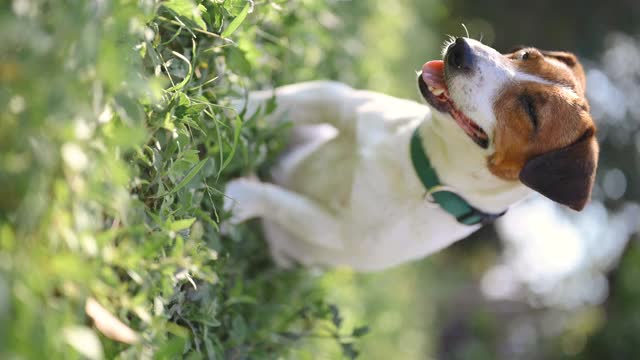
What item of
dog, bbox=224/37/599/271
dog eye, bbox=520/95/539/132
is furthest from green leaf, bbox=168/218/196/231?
dog eye, bbox=520/95/539/132

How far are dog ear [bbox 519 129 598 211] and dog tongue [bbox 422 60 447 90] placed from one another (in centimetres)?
39

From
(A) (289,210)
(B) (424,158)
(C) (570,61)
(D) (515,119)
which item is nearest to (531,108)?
(D) (515,119)

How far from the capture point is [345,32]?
4.59 m

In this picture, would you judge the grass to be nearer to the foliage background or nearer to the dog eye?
the foliage background

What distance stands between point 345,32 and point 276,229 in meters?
1.86

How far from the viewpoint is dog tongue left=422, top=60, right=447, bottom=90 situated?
2.56 metres

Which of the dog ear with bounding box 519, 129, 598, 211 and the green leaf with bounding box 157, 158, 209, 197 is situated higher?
the green leaf with bounding box 157, 158, 209, 197

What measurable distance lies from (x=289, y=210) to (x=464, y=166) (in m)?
0.67

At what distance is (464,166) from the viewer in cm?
254

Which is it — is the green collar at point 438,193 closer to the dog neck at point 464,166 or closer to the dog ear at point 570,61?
the dog neck at point 464,166

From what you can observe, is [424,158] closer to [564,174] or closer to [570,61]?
[564,174]

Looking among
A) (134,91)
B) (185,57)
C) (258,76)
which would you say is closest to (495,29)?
(258,76)

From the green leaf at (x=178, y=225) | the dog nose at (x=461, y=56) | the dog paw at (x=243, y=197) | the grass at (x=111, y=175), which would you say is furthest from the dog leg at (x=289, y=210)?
the green leaf at (x=178, y=225)

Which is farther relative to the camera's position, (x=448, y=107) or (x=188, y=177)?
(x=448, y=107)
